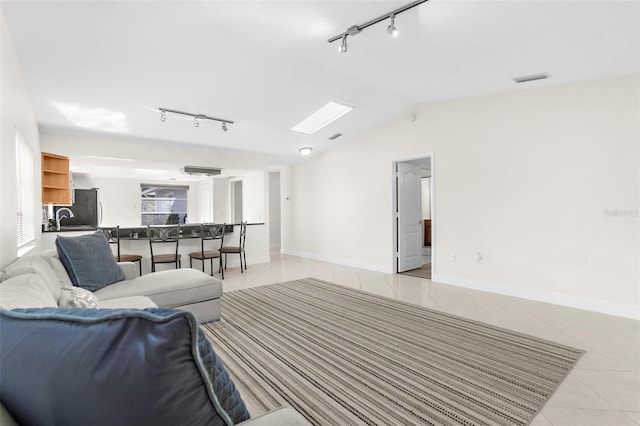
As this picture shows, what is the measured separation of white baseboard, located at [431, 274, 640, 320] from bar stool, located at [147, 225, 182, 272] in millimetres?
4340

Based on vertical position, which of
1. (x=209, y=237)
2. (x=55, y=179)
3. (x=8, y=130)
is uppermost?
(x=8, y=130)

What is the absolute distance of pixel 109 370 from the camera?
0.65 m

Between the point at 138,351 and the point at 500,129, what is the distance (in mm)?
5027

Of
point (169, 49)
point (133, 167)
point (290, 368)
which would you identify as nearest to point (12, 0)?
point (169, 49)

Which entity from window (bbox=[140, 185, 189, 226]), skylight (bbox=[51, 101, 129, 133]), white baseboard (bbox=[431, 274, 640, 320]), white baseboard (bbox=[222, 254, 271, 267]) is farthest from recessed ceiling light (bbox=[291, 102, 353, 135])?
window (bbox=[140, 185, 189, 226])

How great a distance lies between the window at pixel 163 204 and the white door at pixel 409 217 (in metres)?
6.09

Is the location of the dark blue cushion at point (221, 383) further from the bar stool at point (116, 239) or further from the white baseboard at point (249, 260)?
the white baseboard at point (249, 260)

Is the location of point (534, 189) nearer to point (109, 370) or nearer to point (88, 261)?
point (109, 370)

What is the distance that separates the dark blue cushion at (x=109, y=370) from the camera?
0.65m

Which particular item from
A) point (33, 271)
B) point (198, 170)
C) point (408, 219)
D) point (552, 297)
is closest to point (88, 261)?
point (33, 271)

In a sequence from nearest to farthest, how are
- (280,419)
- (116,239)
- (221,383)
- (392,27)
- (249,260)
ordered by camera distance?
1. (221,383)
2. (280,419)
3. (392,27)
4. (116,239)
5. (249,260)

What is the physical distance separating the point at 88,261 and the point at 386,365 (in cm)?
276

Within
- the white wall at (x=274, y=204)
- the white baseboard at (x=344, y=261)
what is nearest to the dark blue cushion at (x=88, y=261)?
the white baseboard at (x=344, y=261)

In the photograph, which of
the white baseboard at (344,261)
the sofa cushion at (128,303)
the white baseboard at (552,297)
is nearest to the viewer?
the sofa cushion at (128,303)
